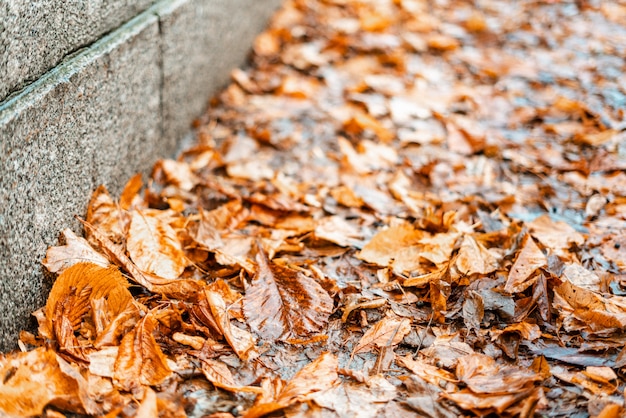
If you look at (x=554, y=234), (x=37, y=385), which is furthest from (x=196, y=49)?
(x=37, y=385)

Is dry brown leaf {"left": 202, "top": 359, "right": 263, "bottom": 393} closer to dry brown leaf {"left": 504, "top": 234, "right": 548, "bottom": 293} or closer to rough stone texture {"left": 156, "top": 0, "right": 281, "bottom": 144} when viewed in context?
dry brown leaf {"left": 504, "top": 234, "right": 548, "bottom": 293}

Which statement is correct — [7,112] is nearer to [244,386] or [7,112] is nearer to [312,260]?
[244,386]

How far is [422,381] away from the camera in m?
1.51

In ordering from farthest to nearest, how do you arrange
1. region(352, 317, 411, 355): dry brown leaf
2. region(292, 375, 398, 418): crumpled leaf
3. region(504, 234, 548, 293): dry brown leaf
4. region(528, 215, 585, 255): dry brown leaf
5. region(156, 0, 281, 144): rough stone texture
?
1. region(156, 0, 281, 144): rough stone texture
2. region(528, 215, 585, 255): dry brown leaf
3. region(504, 234, 548, 293): dry brown leaf
4. region(352, 317, 411, 355): dry brown leaf
5. region(292, 375, 398, 418): crumpled leaf

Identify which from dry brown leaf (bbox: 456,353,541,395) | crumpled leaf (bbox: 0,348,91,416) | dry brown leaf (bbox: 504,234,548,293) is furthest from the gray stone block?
dry brown leaf (bbox: 504,234,548,293)

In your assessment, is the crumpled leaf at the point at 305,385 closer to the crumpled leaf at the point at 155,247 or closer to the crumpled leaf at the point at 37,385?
the crumpled leaf at the point at 37,385

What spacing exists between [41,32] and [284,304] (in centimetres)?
91

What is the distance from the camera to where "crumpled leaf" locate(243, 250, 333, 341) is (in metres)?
1.68

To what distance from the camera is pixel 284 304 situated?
1735 mm

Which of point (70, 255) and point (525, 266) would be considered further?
point (525, 266)

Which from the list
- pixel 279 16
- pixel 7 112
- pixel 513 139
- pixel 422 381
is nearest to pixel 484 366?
pixel 422 381

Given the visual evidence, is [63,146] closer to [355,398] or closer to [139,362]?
[139,362]

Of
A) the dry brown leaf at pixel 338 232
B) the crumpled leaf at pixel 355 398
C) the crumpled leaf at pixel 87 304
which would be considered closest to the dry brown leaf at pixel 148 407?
the crumpled leaf at pixel 87 304

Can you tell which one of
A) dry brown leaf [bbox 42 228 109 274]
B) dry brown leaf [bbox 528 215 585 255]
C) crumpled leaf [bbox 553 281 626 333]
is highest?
dry brown leaf [bbox 42 228 109 274]
